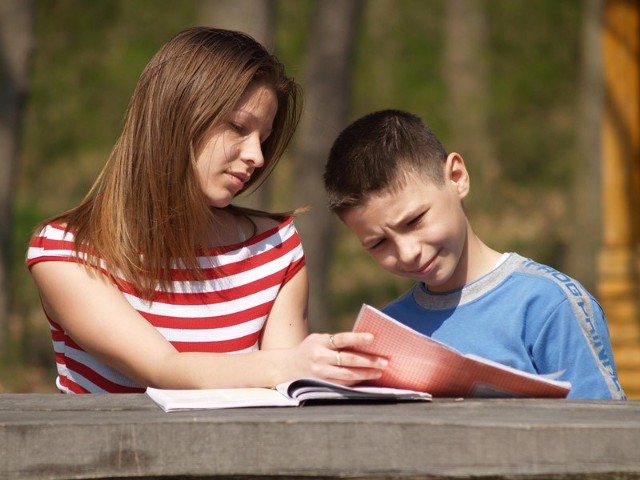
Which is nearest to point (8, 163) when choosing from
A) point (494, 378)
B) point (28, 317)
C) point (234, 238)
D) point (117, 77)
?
point (28, 317)

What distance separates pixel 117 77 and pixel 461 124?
5052 millimetres

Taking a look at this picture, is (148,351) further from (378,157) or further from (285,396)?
(378,157)

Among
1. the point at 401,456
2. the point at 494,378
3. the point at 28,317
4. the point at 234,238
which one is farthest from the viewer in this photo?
the point at 28,317

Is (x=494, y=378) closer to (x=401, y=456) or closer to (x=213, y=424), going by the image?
(x=401, y=456)

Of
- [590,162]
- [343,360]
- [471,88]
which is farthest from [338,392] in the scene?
[471,88]

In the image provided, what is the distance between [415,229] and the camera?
2717 mm

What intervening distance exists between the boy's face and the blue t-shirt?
105mm

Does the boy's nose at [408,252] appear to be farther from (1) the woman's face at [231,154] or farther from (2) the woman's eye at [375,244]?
(1) the woman's face at [231,154]

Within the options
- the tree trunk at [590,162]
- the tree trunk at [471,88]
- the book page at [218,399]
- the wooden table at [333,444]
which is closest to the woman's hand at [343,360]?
the book page at [218,399]

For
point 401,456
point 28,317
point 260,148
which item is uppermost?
point 260,148

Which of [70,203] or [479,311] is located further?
[70,203]

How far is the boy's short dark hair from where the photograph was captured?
2.79 metres

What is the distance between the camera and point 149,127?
2793 millimetres

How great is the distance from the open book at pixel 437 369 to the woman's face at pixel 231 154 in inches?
30.2
